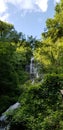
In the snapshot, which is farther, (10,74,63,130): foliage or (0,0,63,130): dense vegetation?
(0,0,63,130): dense vegetation

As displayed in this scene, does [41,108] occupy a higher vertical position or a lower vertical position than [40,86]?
lower

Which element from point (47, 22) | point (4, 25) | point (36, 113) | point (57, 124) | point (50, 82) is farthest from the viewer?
point (4, 25)

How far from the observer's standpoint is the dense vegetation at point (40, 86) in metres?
13.0

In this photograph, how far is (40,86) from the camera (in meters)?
14.2

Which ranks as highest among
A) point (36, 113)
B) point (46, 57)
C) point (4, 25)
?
point (4, 25)

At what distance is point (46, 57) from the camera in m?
24.7

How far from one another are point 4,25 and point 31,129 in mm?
26848

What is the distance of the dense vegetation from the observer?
42.8 ft

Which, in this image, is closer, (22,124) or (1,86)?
(22,124)

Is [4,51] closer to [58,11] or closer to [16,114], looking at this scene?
[16,114]

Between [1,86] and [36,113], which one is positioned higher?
[1,86]

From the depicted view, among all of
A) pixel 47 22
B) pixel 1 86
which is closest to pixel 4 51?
pixel 1 86

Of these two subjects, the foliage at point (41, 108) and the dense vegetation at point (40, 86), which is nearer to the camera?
the foliage at point (41, 108)

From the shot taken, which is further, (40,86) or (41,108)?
(40,86)
